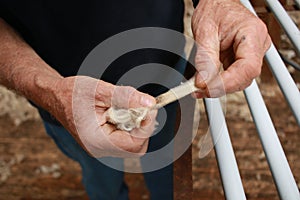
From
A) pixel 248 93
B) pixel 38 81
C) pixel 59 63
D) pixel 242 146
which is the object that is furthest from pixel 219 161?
pixel 242 146

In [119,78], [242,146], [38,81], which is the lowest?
[242,146]

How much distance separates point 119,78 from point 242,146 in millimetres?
769

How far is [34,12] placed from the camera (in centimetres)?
71

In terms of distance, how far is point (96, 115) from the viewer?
546 millimetres

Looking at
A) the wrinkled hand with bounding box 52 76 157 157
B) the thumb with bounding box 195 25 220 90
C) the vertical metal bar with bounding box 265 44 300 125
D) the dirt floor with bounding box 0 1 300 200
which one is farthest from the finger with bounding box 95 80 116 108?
the dirt floor with bounding box 0 1 300 200

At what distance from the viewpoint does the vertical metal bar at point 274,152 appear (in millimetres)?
457

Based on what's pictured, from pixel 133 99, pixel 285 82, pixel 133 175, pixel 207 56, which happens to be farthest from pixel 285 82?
pixel 133 175

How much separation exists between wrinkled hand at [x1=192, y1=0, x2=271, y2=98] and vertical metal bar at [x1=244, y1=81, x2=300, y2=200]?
1.3 inches

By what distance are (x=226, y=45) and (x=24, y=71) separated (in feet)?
1.04

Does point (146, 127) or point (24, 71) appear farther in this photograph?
point (24, 71)

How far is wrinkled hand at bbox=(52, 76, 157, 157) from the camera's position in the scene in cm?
53

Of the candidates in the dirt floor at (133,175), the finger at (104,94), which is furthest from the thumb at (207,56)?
the dirt floor at (133,175)

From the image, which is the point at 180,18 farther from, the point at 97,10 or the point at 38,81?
the point at 38,81

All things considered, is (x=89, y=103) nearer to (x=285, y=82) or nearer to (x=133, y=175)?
(x=285, y=82)
